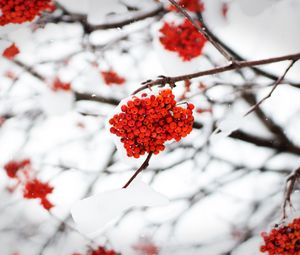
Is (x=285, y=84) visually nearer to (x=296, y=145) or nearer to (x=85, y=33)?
(x=296, y=145)

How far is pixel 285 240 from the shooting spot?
6.57 feet

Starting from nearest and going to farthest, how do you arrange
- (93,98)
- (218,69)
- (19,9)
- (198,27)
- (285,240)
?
(198,27) < (218,69) < (285,240) < (19,9) < (93,98)

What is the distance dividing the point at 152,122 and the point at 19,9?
1.41 metres

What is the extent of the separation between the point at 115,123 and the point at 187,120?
33 cm

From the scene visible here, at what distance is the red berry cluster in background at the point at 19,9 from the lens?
216 centimetres

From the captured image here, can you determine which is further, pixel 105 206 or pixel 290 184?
pixel 290 184

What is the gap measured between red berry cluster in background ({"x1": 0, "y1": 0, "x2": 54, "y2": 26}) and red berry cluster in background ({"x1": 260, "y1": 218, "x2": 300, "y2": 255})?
2.19m

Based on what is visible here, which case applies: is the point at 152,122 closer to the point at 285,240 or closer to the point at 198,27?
the point at 198,27

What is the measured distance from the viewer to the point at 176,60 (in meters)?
3.17

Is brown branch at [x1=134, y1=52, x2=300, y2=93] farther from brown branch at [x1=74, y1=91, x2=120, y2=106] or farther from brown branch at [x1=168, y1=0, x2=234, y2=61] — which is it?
brown branch at [x1=74, y1=91, x2=120, y2=106]

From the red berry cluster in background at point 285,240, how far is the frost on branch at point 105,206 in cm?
96

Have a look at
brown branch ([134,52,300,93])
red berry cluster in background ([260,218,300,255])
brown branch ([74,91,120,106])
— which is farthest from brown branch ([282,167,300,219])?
brown branch ([74,91,120,106])

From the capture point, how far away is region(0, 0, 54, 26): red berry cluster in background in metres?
2.16

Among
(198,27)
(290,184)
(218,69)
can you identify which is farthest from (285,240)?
(198,27)
